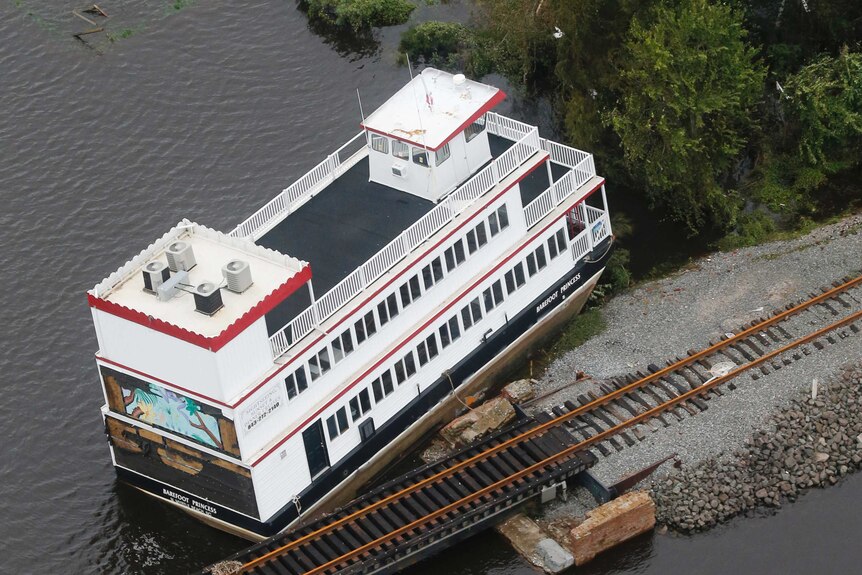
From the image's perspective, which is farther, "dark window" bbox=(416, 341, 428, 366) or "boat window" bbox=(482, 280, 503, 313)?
"boat window" bbox=(482, 280, 503, 313)

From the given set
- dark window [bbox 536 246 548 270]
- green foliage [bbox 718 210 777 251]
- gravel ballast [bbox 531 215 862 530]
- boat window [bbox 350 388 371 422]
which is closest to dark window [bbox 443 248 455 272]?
dark window [bbox 536 246 548 270]

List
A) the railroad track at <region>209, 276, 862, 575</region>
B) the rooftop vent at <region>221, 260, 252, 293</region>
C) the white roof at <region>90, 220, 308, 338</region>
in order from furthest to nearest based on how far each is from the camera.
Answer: the railroad track at <region>209, 276, 862, 575</region>
the rooftop vent at <region>221, 260, 252, 293</region>
the white roof at <region>90, 220, 308, 338</region>

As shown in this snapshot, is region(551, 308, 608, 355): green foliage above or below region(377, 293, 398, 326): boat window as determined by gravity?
below

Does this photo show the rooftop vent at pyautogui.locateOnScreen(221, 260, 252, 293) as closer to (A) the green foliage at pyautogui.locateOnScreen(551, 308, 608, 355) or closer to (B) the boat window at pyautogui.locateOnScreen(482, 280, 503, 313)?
(B) the boat window at pyautogui.locateOnScreen(482, 280, 503, 313)

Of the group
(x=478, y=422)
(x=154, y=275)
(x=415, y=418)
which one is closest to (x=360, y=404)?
(x=415, y=418)

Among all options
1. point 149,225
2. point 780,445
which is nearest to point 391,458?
point 780,445

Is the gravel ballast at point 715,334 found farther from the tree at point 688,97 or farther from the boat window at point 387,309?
the boat window at point 387,309

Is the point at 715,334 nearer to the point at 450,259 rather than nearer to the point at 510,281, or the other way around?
the point at 510,281
